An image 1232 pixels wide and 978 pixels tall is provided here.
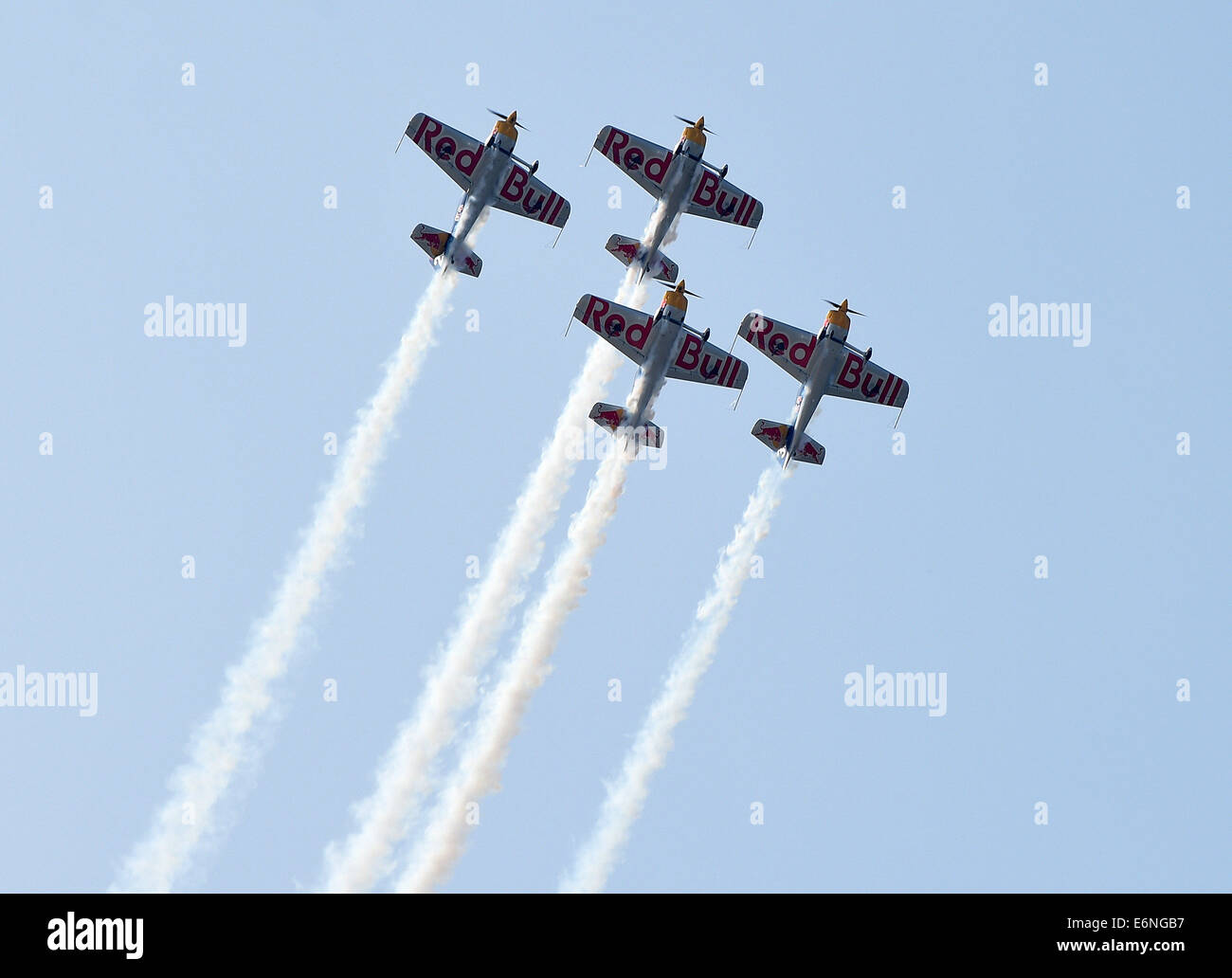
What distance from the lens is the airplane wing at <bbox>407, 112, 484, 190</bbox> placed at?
106812mm

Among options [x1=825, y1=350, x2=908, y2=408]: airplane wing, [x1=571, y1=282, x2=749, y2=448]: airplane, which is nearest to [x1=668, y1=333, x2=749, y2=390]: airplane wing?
[x1=571, y1=282, x2=749, y2=448]: airplane

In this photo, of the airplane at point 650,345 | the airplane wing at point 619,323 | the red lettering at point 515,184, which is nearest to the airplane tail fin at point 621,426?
the airplane at point 650,345

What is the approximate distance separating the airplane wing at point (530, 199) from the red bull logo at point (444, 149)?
6.25ft

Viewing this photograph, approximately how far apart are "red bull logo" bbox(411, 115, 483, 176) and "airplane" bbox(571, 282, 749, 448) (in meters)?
10.2

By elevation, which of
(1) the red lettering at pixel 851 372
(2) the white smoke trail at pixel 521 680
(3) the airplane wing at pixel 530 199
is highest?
(3) the airplane wing at pixel 530 199

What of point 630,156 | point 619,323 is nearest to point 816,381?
point 619,323

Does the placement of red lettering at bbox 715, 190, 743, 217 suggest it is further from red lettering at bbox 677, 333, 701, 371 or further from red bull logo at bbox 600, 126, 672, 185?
red lettering at bbox 677, 333, 701, 371

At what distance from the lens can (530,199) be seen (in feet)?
355

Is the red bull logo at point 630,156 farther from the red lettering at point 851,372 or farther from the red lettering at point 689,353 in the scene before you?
the red lettering at point 851,372

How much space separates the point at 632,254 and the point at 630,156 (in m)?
5.02

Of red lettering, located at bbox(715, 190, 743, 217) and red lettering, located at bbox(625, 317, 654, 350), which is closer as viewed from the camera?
red lettering, located at bbox(625, 317, 654, 350)

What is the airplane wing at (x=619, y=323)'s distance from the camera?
10206 centimetres
